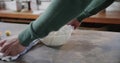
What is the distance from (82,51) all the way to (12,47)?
1.12 feet

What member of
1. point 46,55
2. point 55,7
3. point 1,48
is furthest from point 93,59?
point 1,48

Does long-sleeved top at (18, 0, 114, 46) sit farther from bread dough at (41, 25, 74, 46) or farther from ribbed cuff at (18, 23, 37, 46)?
bread dough at (41, 25, 74, 46)

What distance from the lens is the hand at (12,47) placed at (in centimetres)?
94

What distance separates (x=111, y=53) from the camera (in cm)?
99

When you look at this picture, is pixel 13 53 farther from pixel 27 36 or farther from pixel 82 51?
pixel 82 51

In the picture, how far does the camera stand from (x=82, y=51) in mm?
1029

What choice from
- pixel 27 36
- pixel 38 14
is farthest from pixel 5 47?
pixel 38 14

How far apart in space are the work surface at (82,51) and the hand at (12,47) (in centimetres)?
5

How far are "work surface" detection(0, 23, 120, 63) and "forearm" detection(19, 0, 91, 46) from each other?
7.0 inches

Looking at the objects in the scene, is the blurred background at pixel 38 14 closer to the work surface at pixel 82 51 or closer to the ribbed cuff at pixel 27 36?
the work surface at pixel 82 51

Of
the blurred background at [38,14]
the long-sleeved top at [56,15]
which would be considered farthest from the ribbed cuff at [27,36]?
the blurred background at [38,14]

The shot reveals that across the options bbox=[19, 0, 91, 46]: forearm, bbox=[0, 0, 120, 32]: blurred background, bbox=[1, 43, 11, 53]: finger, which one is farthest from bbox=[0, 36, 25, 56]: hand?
bbox=[0, 0, 120, 32]: blurred background

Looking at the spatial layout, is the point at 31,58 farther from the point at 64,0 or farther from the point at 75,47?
the point at 64,0

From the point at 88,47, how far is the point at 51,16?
39 centimetres
